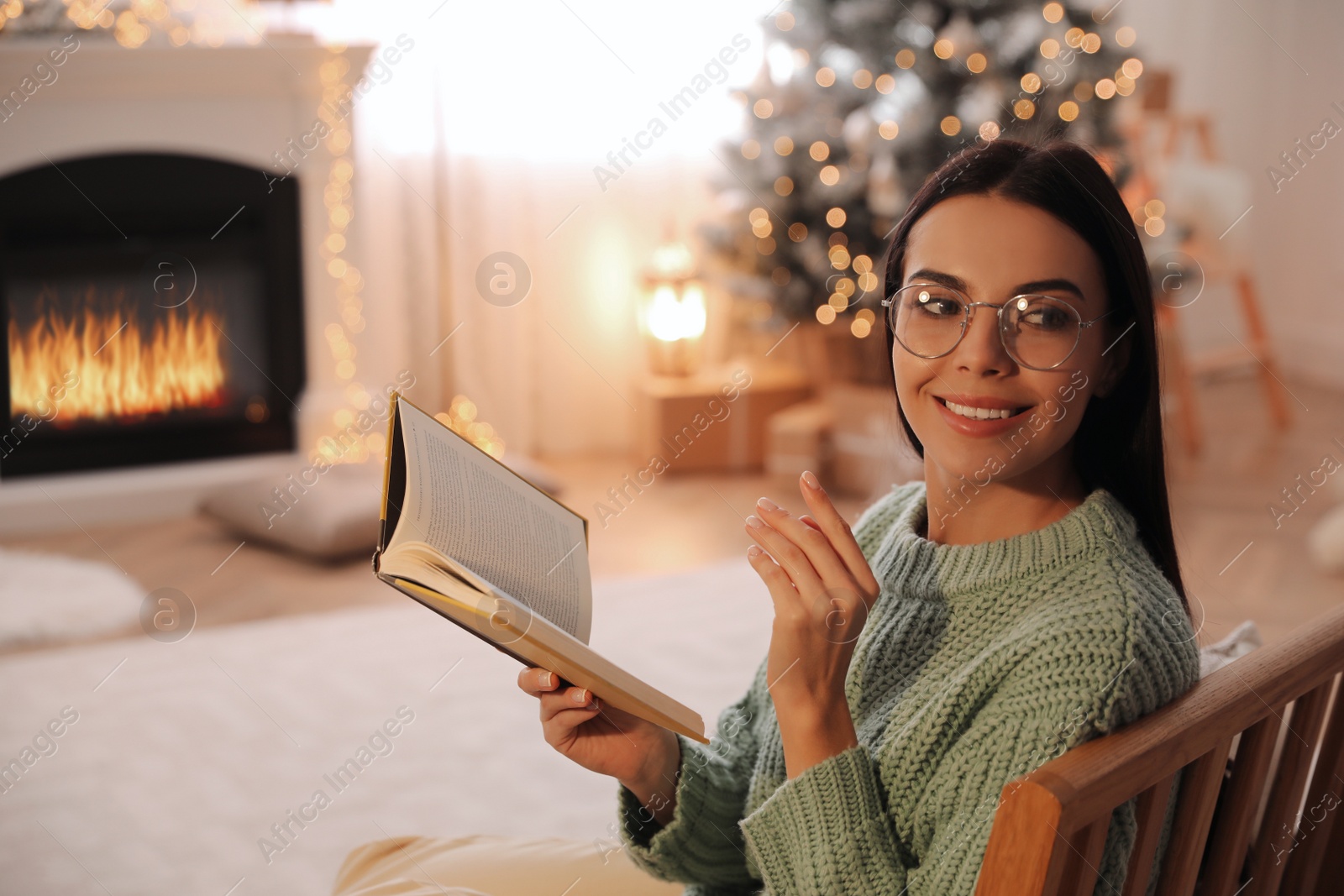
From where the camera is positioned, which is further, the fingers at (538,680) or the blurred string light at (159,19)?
the blurred string light at (159,19)

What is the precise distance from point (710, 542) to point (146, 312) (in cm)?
180

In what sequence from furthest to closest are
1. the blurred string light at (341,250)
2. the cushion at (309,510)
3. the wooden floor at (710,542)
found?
the blurred string light at (341,250), the cushion at (309,510), the wooden floor at (710,542)

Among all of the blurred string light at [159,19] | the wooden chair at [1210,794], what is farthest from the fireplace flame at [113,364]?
the wooden chair at [1210,794]

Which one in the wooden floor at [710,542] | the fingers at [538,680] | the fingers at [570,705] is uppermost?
the fingers at [538,680]

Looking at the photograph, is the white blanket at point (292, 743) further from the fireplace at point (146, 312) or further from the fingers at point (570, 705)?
the fireplace at point (146, 312)

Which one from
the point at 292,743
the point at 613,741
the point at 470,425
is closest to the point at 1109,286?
the point at 613,741

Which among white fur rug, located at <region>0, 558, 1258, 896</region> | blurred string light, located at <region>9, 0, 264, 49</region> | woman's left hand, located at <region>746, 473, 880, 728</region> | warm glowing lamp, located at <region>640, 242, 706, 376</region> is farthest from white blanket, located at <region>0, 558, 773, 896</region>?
blurred string light, located at <region>9, 0, 264, 49</region>

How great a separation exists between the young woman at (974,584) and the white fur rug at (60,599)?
2083 mm

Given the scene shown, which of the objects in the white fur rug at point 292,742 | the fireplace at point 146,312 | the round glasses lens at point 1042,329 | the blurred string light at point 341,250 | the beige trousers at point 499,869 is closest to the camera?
the round glasses lens at point 1042,329

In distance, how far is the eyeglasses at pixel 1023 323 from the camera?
926 mm

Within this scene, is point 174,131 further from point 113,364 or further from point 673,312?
point 673,312

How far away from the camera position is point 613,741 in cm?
106

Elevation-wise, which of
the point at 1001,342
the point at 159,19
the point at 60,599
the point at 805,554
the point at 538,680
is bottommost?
the point at 60,599

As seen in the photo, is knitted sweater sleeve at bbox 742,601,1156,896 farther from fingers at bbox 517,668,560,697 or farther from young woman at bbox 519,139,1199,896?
fingers at bbox 517,668,560,697
